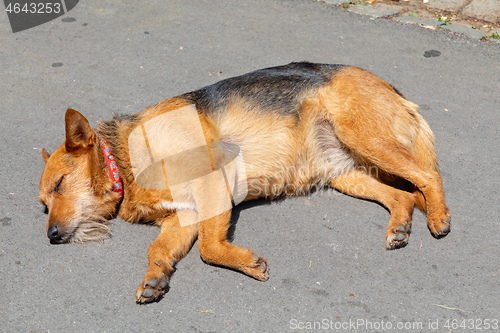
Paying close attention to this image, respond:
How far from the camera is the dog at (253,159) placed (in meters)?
3.78

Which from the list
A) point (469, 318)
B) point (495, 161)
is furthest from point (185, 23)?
point (469, 318)

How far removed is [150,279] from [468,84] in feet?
14.8

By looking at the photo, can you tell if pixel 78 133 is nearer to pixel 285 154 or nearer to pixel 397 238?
pixel 285 154

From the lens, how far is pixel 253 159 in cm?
418

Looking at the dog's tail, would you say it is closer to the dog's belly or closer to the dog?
the dog

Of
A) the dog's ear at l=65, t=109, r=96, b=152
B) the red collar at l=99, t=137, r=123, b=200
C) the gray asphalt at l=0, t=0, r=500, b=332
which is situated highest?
the dog's ear at l=65, t=109, r=96, b=152

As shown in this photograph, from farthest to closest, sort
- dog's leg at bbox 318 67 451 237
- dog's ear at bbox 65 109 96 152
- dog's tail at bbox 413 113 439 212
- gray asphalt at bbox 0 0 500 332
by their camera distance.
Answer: dog's tail at bbox 413 113 439 212
dog's leg at bbox 318 67 451 237
dog's ear at bbox 65 109 96 152
gray asphalt at bbox 0 0 500 332

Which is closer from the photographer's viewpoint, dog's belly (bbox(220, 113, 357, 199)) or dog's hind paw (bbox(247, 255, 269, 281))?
dog's hind paw (bbox(247, 255, 269, 281))

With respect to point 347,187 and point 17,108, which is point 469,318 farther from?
point 17,108

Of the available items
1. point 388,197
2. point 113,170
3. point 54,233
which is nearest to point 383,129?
point 388,197

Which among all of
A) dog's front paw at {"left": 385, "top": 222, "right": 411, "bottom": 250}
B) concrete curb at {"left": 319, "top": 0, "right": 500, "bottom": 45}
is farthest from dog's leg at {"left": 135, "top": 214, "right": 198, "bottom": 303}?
concrete curb at {"left": 319, "top": 0, "right": 500, "bottom": 45}

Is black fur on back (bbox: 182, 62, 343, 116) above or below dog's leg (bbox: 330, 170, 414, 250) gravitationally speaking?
above

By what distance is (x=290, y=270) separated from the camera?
3.54 m

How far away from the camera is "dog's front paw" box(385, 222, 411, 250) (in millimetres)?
3668
